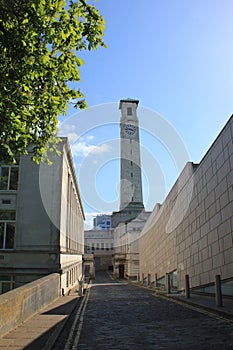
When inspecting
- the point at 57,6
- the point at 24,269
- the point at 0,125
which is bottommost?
the point at 24,269

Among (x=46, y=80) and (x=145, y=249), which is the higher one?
(x=46, y=80)

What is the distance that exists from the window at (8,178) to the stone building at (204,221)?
12.2 metres

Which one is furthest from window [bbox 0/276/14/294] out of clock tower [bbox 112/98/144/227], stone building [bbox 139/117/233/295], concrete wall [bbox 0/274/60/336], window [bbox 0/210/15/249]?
clock tower [bbox 112/98/144/227]

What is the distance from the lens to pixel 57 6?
9547 millimetres

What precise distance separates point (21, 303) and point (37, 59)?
23.9ft

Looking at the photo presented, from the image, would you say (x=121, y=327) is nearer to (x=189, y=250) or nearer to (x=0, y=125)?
(x=0, y=125)

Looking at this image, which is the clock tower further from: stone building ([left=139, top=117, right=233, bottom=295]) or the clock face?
stone building ([left=139, top=117, right=233, bottom=295])

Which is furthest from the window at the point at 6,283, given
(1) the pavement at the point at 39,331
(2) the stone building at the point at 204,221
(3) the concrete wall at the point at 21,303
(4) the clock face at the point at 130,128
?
(4) the clock face at the point at 130,128

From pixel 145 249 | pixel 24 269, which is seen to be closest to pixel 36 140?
pixel 24 269

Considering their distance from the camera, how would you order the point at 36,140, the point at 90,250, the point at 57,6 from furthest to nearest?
the point at 90,250
the point at 36,140
the point at 57,6

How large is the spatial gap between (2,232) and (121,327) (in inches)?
587

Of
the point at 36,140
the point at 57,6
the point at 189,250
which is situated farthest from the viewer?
the point at 189,250

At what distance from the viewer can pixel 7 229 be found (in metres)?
23.7

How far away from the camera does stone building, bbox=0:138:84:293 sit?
74.0 feet
